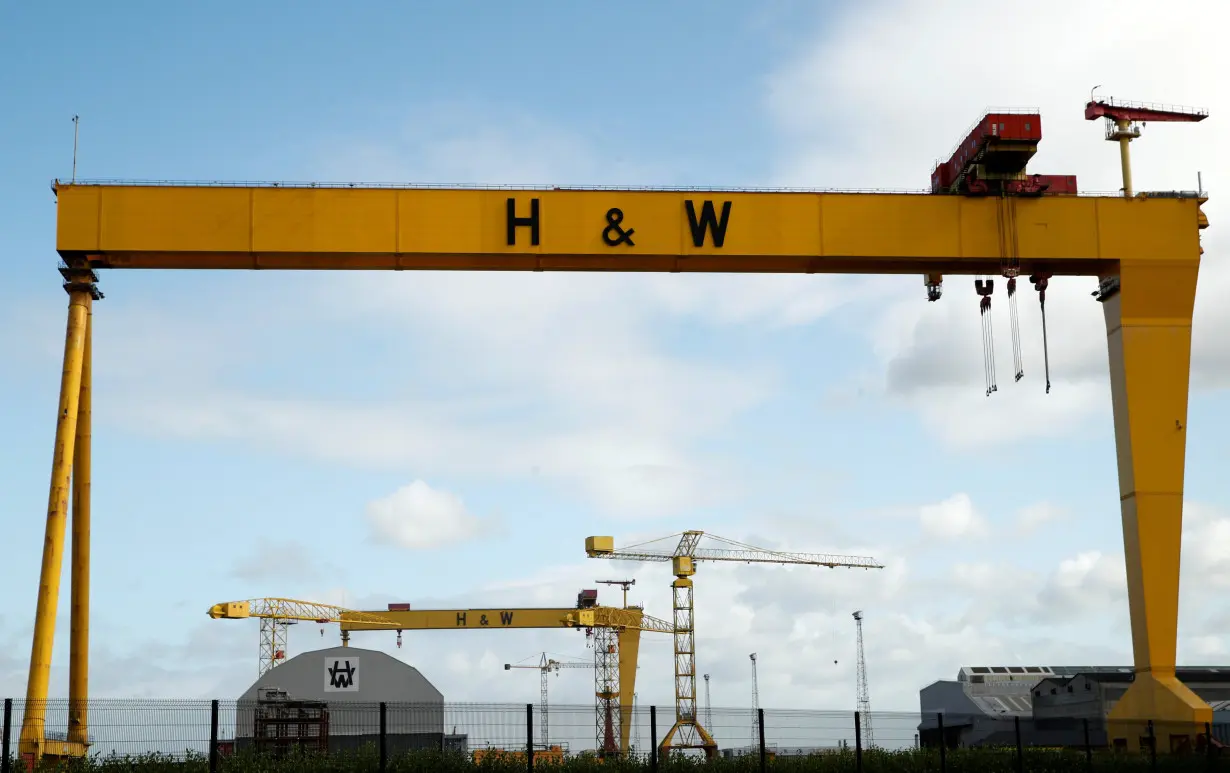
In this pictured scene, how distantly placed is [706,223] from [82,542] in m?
11.8

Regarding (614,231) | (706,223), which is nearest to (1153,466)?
(706,223)

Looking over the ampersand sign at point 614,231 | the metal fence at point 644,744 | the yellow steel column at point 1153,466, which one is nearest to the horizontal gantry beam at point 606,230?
the ampersand sign at point 614,231

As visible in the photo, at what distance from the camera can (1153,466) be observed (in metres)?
22.2

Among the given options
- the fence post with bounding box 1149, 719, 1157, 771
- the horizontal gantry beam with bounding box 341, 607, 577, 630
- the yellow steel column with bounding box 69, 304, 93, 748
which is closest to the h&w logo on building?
the yellow steel column with bounding box 69, 304, 93, 748

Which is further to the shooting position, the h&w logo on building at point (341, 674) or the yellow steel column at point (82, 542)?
the h&w logo on building at point (341, 674)

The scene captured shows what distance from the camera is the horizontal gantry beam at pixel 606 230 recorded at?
21.4 metres

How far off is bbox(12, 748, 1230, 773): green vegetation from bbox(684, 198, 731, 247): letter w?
29.2 ft

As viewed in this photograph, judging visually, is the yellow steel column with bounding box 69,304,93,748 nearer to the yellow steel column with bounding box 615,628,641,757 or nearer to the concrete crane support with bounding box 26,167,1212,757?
the concrete crane support with bounding box 26,167,1212,757

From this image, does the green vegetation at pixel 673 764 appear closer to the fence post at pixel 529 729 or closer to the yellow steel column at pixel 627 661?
the fence post at pixel 529 729

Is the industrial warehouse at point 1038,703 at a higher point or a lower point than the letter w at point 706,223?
lower

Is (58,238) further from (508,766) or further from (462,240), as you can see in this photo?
(508,766)

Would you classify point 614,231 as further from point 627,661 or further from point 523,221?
point 627,661

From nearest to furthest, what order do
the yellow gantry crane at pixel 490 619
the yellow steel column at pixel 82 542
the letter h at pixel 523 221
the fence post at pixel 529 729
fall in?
the fence post at pixel 529 729
the yellow steel column at pixel 82 542
the letter h at pixel 523 221
the yellow gantry crane at pixel 490 619

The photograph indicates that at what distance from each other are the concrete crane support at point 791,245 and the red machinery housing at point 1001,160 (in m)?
0.32
